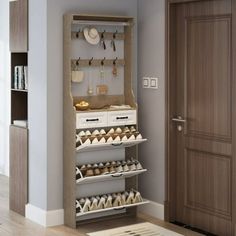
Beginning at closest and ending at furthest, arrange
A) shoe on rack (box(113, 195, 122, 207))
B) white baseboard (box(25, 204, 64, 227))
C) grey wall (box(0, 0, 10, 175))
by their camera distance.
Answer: white baseboard (box(25, 204, 64, 227)) → shoe on rack (box(113, 195, 122, 207)) → grey wall (box(0, 0, 10, 175))

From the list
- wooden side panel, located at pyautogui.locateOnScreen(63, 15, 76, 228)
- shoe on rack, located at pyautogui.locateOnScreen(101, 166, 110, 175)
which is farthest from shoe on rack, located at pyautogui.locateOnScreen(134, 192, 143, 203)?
wooden side panel, located at pyautogui.locateOnScreen(63, 15, 76, 228)

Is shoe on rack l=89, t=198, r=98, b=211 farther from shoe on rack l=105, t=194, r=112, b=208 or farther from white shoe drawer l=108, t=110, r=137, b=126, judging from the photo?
white shoe drawer l=108, t=110, r=137, b=126

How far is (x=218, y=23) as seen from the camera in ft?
16.2

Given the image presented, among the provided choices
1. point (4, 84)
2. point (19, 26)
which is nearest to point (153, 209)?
point (19, 26)

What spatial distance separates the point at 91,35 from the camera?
5324 mm

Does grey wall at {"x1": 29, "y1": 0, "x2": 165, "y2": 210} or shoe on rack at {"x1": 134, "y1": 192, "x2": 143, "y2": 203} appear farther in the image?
shoe on rack at {"x1": 134, "y1": 192, "x2": 143, "y2": 203}

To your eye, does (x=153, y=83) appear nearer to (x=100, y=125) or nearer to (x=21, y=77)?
(x=100, y=125)

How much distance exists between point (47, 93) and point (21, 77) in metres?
0.58

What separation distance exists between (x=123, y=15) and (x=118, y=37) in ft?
0.77

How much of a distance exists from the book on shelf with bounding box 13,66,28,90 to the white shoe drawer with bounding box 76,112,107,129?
0.75 m

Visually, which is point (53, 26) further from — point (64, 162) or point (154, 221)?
point (154, 221)

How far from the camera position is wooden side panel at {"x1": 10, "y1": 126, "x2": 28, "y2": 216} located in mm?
5629

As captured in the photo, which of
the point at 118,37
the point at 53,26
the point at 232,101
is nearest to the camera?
the point at 232,101

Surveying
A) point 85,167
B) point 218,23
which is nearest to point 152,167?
point 85,167
